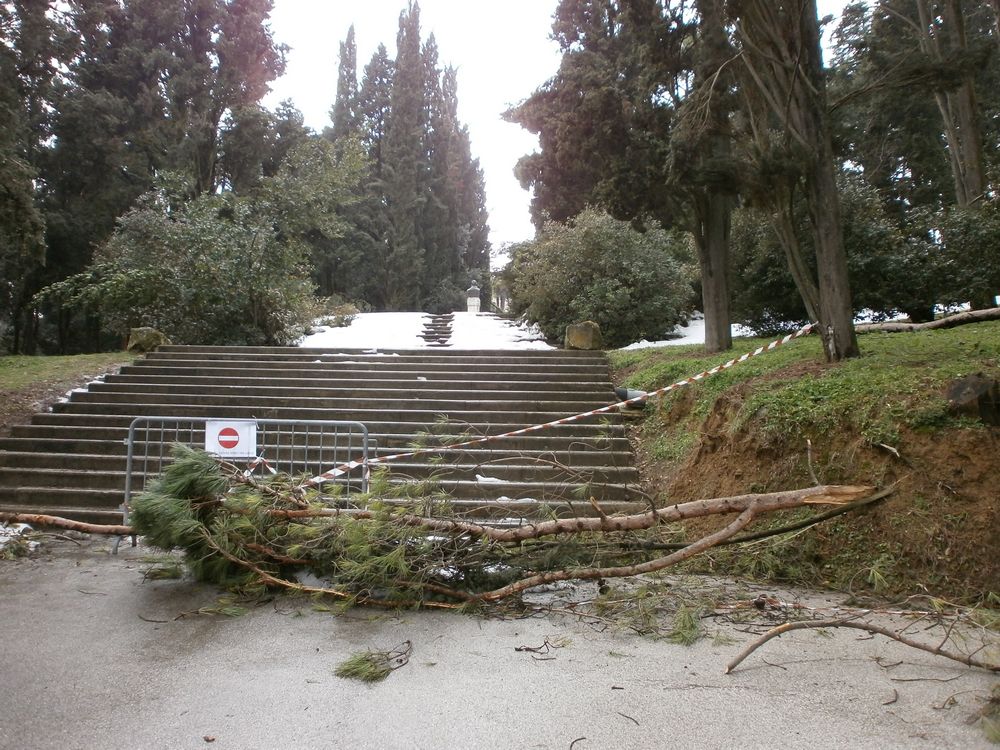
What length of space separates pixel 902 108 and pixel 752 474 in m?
21.8

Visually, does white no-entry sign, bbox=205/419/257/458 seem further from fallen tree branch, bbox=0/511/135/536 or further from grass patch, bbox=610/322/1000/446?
grass patch, bbox=610/322/1000/446

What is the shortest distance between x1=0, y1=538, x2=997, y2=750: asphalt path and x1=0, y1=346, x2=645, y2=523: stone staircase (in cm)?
212

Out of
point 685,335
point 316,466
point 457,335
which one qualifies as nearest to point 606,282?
point 685,335

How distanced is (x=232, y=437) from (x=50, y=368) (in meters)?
8.89

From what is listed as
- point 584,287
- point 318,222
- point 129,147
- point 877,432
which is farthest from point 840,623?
point 129,147

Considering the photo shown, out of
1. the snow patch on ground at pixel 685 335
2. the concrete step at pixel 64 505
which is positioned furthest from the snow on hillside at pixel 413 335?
the concrete step at pixel 64 505

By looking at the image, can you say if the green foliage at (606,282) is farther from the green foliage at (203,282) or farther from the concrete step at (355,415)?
the green foliage at (203,282)

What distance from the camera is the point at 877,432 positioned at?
17.8 ft

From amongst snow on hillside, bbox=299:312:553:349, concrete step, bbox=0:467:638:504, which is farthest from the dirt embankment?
snow on hillside, bbox=299:312:553:349

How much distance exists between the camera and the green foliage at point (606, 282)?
51.7 feet

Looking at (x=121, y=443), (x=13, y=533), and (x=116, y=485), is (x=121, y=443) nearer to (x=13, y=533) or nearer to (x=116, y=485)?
(x=116, y=485)

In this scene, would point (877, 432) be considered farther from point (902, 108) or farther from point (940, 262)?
point (902, 108)

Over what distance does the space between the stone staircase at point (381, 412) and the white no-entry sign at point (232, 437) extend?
1.51 m

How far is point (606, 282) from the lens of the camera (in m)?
15.8
